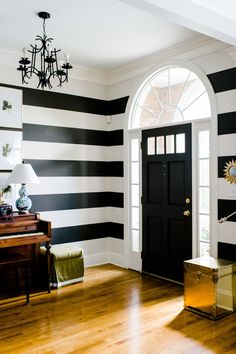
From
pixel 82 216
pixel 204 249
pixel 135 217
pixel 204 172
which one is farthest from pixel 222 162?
pixel 82 216

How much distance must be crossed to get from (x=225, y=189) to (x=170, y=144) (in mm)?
A: 967

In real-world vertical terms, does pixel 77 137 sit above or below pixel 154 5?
below

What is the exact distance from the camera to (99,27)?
144 inches

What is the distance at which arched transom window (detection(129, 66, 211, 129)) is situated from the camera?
417 centimetres

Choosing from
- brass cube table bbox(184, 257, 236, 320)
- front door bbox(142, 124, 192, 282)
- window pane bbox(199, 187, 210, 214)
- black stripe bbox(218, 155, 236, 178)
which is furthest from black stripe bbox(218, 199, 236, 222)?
brass cube table bbox(184, 257, 236, 320)

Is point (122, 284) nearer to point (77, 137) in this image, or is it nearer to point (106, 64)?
point (77, 137)

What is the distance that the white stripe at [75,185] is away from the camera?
4648 millimetres

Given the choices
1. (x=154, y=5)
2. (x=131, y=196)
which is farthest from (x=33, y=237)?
(x=154, y=5)

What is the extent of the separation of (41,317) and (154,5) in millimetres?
2905

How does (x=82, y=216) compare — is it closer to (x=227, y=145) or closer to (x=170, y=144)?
(x=170, y=144)

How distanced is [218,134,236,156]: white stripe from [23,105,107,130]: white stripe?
6.76ft

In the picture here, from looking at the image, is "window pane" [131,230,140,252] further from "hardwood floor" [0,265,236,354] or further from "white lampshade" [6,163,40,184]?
"white lampshade" [6,163,40,184]

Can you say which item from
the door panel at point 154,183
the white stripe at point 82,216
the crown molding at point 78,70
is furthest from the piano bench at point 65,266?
the crown molding at point 78,70

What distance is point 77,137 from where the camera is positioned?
503cm
